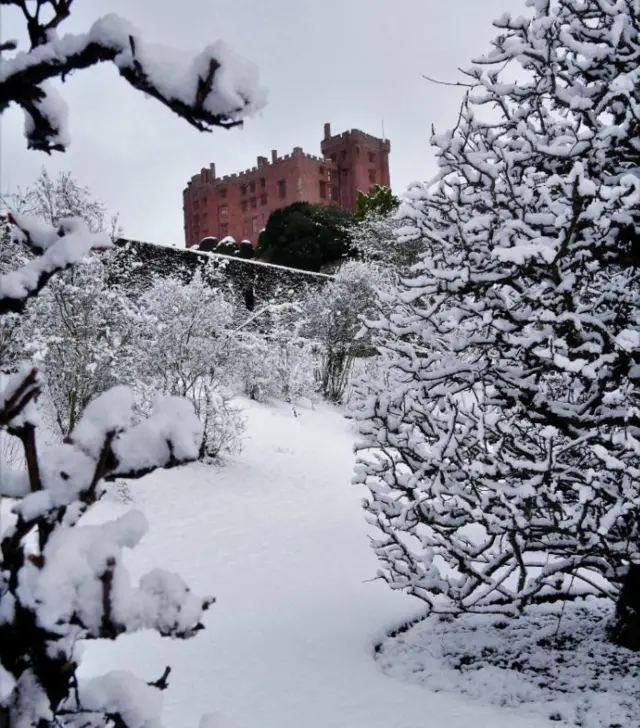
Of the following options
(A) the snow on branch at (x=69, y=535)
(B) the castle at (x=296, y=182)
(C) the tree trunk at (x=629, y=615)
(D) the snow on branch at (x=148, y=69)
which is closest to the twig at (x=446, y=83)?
(C) the tree trunk at (x=629, y=615)

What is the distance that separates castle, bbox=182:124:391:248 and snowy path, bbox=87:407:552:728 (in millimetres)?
39650

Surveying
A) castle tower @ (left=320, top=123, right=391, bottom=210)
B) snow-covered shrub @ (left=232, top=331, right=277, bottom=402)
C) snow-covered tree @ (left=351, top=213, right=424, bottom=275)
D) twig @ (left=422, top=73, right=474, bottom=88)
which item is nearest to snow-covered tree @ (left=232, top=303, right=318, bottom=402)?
snow-covered shrub @ (left=232, top=331, right=277, bottom=402)

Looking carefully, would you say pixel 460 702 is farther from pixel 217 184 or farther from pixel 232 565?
pixel 217 184

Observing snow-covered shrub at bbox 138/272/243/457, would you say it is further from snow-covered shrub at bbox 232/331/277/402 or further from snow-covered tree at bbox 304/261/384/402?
snow-covered tree at bbox 304/261/384/402

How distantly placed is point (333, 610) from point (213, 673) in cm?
151

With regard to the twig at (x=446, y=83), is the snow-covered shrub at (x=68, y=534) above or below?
below

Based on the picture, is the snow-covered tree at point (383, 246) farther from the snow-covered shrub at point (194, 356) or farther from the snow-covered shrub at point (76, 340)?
the snow-covered shrub at point (76, 340)

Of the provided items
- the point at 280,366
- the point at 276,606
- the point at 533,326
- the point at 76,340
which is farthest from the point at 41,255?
the point at 280,366

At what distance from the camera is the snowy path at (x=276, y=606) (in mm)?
3689

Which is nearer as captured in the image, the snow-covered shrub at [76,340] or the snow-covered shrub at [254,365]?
the snow-covered shrub at [76,340]

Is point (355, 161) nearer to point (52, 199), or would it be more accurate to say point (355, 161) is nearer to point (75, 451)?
point (52, 199)

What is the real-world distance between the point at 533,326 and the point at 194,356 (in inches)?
296

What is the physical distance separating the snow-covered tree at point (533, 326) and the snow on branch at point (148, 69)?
7.34 feet

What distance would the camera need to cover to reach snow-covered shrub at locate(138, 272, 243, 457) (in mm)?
10062
